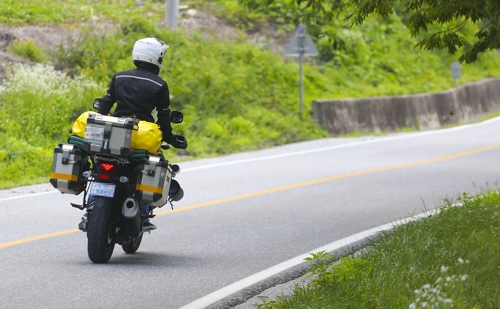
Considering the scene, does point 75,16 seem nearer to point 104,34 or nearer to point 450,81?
point 104,34

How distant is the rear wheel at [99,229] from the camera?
27.8 ft

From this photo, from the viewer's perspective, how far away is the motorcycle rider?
8.79m

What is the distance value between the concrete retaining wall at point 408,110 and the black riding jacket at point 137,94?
13005mm

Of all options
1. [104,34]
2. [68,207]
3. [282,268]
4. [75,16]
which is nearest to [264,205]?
[68,207]

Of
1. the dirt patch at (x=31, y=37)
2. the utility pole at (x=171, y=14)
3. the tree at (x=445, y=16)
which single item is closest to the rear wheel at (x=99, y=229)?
the tree at (x=445, y=16)

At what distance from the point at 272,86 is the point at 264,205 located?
1200 cm

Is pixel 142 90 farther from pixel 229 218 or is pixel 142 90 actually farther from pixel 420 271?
pixel 229 218

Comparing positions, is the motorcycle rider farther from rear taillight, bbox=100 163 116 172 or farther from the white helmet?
rear taillight, bbox=100 163 116 172

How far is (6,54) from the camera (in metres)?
20.1

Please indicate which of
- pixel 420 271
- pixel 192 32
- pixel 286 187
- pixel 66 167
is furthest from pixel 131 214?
pixel 192 32

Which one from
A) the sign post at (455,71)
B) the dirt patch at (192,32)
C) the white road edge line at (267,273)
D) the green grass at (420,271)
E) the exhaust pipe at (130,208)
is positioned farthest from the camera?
the sign post at (455,71)

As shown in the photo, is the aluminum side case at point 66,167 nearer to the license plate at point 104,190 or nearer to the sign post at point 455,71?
the license plate at point 104,190

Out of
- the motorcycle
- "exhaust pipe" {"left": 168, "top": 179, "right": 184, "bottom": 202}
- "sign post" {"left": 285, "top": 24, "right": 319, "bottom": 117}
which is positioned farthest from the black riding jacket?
"sign post" {"left": 285, "top": 24, "right": 319, "bottom": 117}

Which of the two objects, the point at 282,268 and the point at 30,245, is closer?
the point at 282,268
